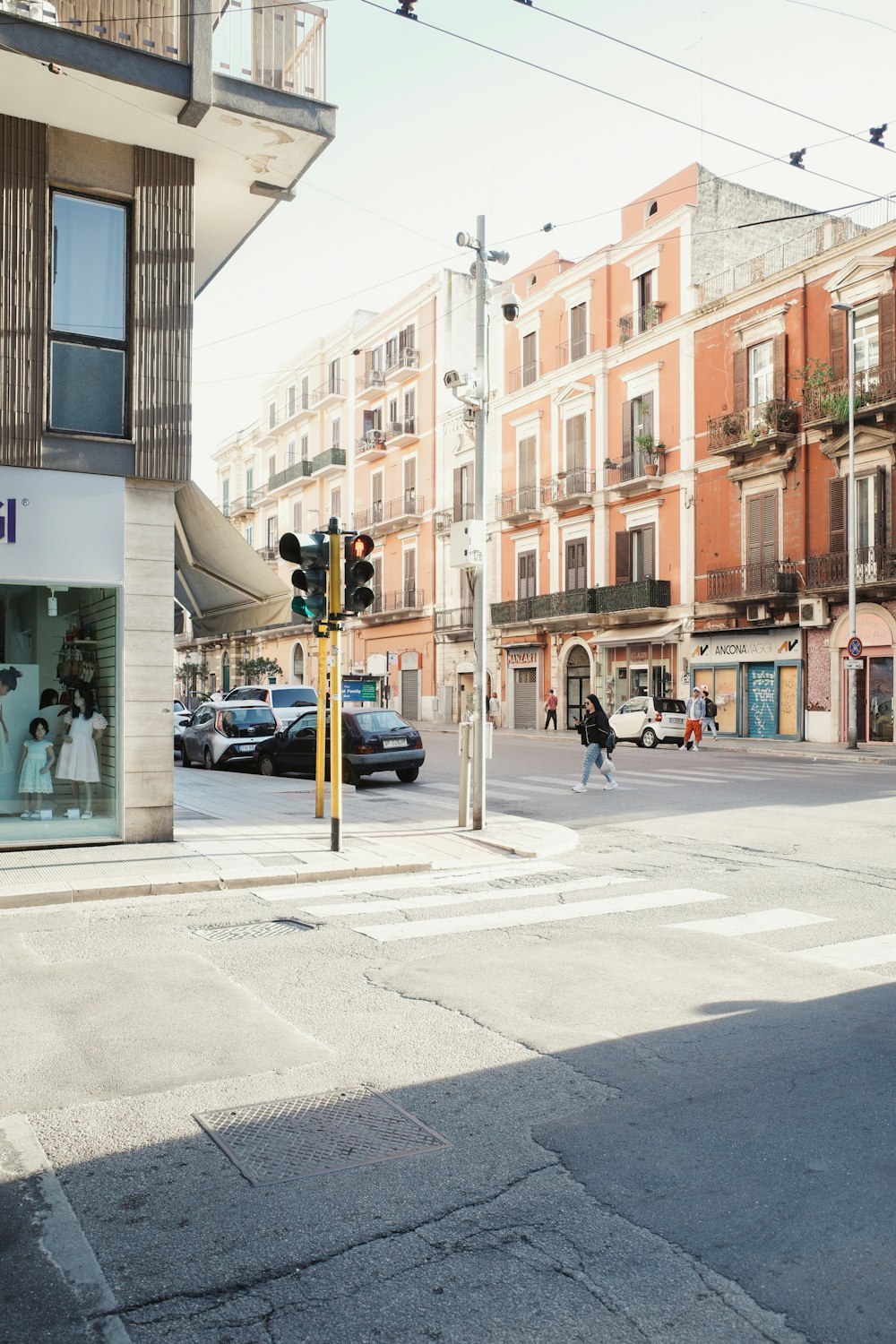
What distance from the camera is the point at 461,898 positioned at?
8672mm

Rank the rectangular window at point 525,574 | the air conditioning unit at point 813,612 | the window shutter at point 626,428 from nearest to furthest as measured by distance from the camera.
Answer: the air conditioning unit at point 813,612 < the window shutter at point 626,428 < the rectangular window at point 525,574

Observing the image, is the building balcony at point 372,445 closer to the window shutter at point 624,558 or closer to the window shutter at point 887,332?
the window shutter at point 624,558

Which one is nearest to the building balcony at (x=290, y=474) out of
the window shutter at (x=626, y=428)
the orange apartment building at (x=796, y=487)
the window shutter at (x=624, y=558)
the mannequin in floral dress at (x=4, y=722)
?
the window shutter at (x=626, y=428)

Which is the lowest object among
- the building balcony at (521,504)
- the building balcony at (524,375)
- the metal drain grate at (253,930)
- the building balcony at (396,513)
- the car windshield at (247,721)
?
the metal drain grate at (253,930)

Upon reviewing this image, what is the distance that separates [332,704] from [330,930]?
411 cm

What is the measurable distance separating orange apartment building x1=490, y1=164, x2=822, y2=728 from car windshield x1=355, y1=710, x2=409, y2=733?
18086 mm

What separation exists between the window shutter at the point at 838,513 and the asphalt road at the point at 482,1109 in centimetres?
2405

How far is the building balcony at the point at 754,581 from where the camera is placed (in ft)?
106

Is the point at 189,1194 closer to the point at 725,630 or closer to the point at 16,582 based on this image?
the point at 16,582

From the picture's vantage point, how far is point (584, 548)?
137 feet

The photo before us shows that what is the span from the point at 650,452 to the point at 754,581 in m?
6.98

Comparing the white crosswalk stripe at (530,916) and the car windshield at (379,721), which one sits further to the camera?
the car windshield at (379,721)

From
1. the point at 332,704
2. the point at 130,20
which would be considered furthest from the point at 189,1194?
the point at 130,20

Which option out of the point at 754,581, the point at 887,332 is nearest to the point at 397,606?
the point at 754,581
